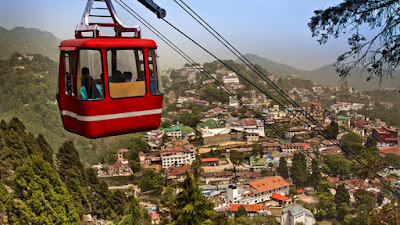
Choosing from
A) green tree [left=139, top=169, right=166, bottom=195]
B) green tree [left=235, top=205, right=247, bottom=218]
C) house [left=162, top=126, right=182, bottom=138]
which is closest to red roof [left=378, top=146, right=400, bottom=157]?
house [left=162, top=126, right=182, bottom=138]

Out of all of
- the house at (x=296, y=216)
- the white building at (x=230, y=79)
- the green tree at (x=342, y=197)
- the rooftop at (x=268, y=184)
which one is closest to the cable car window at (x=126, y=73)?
the house at (x=296, y=216)

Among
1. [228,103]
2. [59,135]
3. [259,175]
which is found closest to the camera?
[259,175]

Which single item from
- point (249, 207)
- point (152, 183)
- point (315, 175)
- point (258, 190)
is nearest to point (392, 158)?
point (315, 175)

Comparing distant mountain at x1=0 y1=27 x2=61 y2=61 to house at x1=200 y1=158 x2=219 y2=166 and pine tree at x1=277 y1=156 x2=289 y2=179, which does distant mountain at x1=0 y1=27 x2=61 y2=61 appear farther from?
pine tree at x1=277 y1=156 x2=289 y2=179

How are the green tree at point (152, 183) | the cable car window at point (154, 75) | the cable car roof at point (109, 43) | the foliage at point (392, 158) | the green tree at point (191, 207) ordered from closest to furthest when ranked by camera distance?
the cable car roof at point (109, 43) < the cable car window at point (154, 75) < the green tree at point (191, 207) < the green tree at point (152, 183) < the foliage at point (392, 158)

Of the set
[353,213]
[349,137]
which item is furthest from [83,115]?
[349,137]

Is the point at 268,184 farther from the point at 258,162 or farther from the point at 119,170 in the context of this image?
the point at 119,170

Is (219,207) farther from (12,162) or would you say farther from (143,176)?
(12,162)

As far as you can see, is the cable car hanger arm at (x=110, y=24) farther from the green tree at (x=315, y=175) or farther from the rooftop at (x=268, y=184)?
the green tree at (x=315, y=175)
